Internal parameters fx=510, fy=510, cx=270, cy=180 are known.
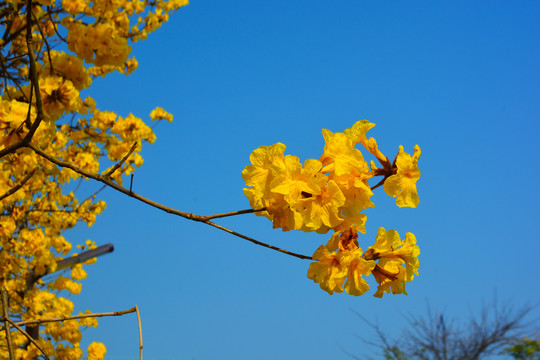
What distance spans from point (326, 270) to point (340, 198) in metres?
0.25

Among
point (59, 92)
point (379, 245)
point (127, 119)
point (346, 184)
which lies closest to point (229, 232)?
point (346, 184)

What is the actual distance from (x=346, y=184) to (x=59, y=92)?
187 centimetres

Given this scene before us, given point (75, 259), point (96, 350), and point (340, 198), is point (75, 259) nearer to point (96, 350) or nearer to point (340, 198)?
point (96, 350)

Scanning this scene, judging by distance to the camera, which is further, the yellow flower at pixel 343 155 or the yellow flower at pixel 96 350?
the yellow flower at pixel 96 350

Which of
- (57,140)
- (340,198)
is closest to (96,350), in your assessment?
(57,140)

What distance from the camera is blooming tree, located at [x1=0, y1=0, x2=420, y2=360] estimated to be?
1.27m

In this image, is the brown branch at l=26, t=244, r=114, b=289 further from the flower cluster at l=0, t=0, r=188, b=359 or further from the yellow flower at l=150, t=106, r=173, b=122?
the yellow flower at l=150, t=106, r=173, b=122

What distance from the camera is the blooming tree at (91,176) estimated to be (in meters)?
1.27

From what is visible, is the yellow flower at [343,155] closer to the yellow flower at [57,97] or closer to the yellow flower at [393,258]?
the yellow flower at [393,258]

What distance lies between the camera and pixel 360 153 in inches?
49.7

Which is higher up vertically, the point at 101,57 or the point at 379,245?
the point at 101,57

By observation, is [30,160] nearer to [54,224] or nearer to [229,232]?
[54,224]

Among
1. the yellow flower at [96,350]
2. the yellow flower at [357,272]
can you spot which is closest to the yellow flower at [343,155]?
the yellow flower at [357,272]

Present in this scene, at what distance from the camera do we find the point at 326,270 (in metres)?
1.38
